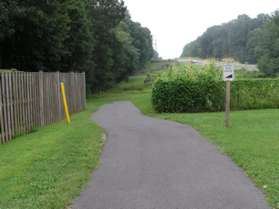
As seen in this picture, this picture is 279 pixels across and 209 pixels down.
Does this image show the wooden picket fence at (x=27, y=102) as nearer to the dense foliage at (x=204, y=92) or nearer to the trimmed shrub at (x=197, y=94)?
the trimmed shrub at (x=197, y=94)

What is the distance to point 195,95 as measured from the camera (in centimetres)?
1566

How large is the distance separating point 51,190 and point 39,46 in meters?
17.4

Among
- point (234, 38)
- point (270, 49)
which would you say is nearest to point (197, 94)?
point (270, 49)

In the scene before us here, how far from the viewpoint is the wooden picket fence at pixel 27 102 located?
27.2 feet

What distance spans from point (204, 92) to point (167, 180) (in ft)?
37.5

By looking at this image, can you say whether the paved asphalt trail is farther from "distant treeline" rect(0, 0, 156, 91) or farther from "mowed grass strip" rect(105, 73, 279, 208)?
Result: "distant treeline" rect(0, 0, 156, 91)

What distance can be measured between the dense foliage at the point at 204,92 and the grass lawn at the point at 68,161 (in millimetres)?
5726

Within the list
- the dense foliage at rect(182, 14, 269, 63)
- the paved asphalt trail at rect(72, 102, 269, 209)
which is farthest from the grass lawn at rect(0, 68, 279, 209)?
the dense foliage at rect(182, 14, 269, 63)

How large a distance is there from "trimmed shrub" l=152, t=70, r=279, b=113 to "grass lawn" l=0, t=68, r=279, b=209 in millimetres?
5702

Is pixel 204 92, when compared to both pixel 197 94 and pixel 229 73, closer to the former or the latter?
pixel 197 94

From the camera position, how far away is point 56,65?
2538 cm

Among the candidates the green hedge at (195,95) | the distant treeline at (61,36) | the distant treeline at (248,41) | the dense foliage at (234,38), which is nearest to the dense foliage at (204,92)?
the green hedge at (195,95)

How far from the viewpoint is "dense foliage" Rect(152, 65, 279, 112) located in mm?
15609

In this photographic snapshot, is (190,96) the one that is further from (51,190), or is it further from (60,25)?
(51,190)
